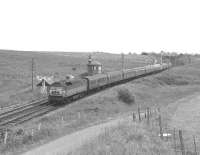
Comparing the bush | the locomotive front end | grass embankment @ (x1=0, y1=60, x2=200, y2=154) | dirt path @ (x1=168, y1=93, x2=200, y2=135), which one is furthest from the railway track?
dirt path @ (x1=168, y1=93, x2=200, y2=135)

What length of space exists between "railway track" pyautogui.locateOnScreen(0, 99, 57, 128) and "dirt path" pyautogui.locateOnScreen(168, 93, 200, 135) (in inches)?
556

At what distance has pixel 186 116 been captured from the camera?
118 feet

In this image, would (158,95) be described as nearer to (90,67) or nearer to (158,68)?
(90,67)

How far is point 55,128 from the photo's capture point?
25.6 metres

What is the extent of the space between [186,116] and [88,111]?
1199cm

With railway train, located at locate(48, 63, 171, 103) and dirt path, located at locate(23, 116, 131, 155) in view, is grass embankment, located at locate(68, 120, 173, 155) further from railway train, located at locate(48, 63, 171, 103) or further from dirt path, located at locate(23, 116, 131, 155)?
railway train, located at locate(48, 63, 171, 103)

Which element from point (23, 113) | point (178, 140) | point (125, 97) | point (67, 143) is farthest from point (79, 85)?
point (178, 140)

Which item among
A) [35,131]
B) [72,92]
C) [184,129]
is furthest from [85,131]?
[72,92]

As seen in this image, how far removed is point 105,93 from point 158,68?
52027mm

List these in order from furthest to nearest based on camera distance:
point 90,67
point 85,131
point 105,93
Result: 1. point 90,67
2. point 105,93
3. point 85,131

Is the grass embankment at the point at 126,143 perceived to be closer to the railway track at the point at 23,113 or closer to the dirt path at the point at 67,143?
the dirt path at the point at 67,143

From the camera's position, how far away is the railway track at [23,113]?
2831 centimetres

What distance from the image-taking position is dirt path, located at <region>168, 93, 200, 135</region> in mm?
29264

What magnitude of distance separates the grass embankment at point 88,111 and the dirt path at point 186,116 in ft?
19.3
